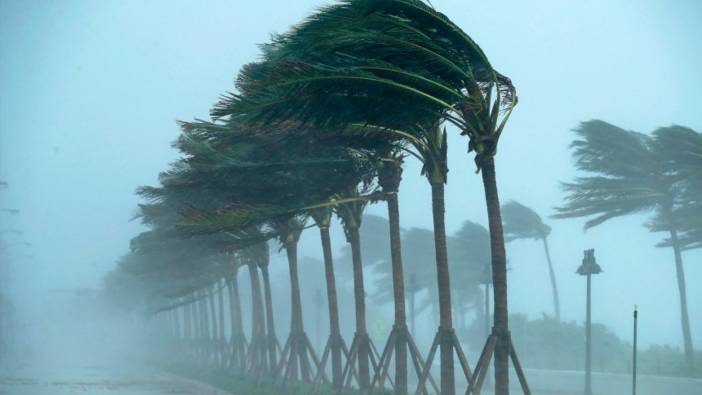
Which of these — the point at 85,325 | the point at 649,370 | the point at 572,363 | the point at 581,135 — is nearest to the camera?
the point at 649,370

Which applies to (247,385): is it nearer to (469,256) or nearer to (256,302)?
(256,302)

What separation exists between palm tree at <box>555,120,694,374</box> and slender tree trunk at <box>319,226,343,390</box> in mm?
18034

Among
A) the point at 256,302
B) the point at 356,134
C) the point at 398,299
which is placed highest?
the point at 356,134

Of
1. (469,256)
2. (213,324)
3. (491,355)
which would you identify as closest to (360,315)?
(491,355)

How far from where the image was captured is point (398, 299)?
22500mm

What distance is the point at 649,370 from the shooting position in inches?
1577

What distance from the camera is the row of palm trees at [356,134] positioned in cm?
1496

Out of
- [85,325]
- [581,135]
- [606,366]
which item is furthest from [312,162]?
[85,325]

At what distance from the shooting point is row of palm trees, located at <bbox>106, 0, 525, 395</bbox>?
1496 centimetres

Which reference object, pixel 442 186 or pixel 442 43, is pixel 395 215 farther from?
pixel 442 43

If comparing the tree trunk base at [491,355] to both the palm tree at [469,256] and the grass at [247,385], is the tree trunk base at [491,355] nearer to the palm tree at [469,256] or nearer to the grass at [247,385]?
the grass at [247,385]

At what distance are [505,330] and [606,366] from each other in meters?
36.3

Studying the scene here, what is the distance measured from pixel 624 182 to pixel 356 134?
82.6 feet

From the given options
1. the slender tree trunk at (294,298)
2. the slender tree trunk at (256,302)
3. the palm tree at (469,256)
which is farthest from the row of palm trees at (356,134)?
the palm tree at (469,256)
